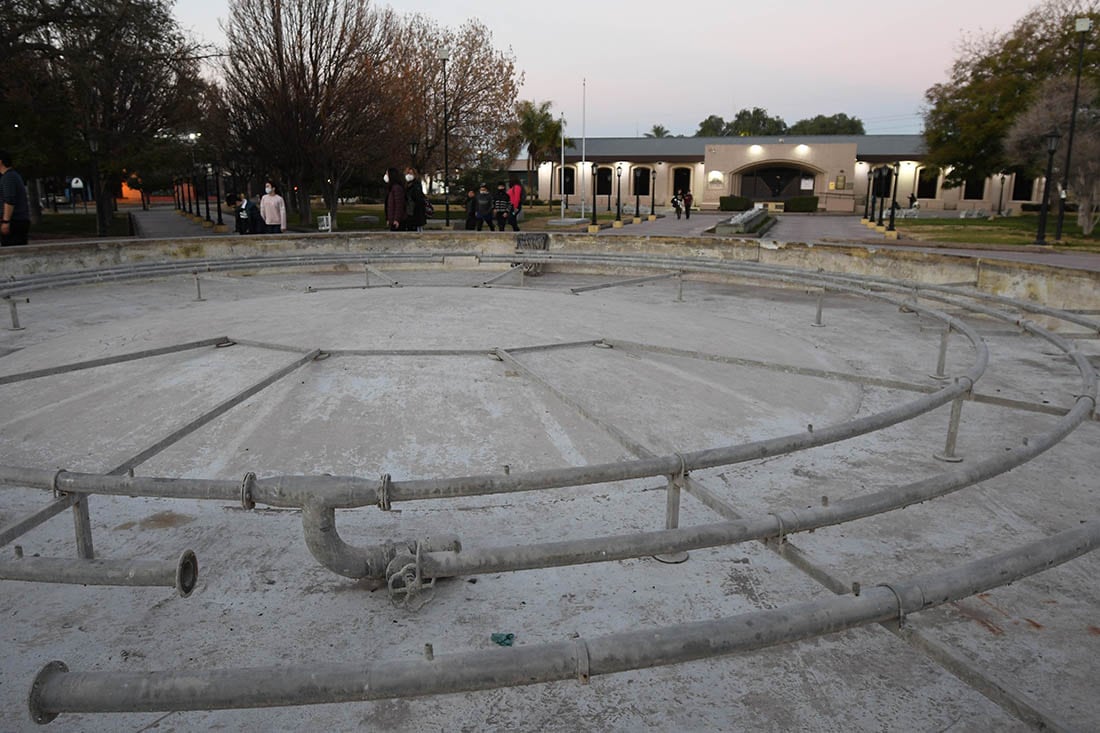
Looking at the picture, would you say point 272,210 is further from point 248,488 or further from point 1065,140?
point 1065,140

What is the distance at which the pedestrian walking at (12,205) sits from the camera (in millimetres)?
11688

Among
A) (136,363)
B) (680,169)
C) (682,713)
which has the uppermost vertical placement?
(680,169)

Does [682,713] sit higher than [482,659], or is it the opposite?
[482,659]

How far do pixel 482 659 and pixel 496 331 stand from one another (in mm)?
6262

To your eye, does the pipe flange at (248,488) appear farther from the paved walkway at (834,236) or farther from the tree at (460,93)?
the tree at (460,93)

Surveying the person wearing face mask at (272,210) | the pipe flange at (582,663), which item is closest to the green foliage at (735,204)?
the person wearing face mask at (272,210)

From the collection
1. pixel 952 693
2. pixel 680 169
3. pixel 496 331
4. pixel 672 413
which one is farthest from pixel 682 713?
pixel 680 169

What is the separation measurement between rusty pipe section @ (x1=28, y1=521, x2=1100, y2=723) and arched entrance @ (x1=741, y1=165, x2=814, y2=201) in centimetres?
6661

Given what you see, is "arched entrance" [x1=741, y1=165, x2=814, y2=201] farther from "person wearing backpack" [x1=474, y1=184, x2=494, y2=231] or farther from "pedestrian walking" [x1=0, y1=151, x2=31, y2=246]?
"pedestrian walking" [x1=0, y1=151, x2=31, y2=246]

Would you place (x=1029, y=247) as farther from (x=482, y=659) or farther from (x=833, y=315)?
(x=482, y=659)

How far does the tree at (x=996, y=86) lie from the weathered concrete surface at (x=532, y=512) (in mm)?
43054

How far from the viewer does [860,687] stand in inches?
128

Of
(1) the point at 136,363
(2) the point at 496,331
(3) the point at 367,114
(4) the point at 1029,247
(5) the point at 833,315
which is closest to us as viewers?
(1) the point at 136,363

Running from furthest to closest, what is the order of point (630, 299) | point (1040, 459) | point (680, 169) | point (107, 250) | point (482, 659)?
point (680, 169) → point (107, 250) → point (630, 299) → point (1040, 459) → point (482, 659)
